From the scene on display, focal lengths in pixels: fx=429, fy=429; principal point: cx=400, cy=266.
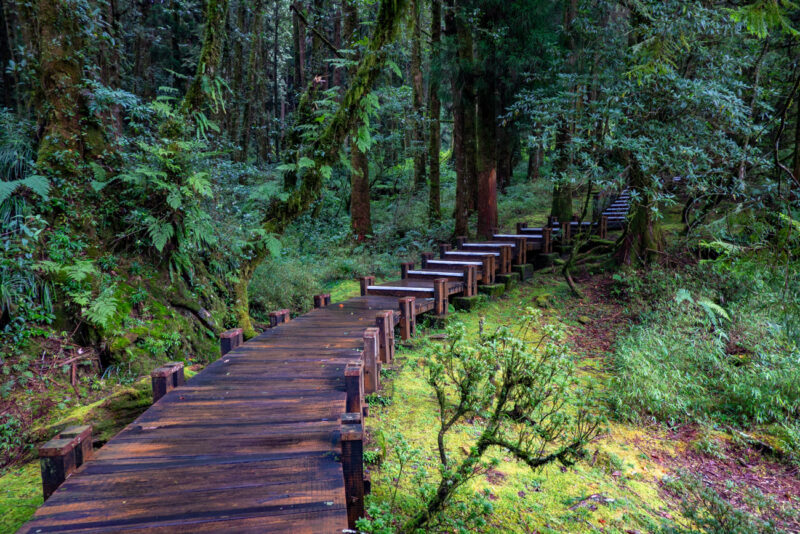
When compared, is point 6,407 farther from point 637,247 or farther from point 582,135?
point 637,247

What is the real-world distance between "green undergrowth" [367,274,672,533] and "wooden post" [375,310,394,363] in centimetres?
50

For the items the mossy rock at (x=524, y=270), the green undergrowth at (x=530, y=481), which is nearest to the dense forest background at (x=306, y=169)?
the mossy rock at (x=524, y=270)

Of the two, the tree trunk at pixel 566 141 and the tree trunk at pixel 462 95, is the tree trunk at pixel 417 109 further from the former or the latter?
the tree trunk at pixel 566 141

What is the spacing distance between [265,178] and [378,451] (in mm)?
14248

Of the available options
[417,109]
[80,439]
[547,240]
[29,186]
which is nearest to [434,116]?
[417,109]

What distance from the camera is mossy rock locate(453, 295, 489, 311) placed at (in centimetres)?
951

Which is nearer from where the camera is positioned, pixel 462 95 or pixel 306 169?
pixel 306 169

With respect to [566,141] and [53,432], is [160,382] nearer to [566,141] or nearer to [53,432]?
[53,432]

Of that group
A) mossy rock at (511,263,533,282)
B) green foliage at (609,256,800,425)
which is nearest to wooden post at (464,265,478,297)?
mossy rock at (511,263,533,282)

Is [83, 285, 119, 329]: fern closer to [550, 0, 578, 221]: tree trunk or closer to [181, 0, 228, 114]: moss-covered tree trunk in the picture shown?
[181, 0, 228, 114]: moss-covered tree trunk

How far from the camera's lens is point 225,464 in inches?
122

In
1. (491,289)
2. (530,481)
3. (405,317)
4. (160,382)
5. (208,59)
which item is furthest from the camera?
(491,289)

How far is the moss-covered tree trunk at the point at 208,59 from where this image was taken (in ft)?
25.2

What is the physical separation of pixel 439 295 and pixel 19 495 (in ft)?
21.3
